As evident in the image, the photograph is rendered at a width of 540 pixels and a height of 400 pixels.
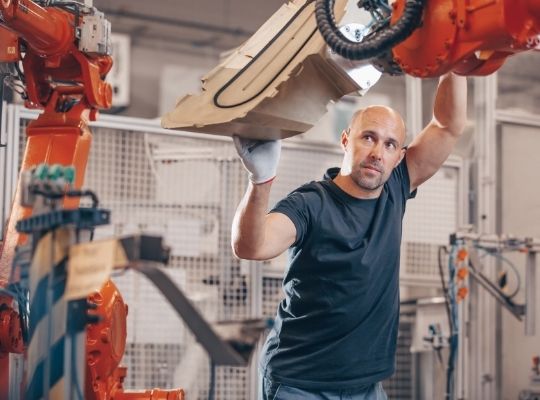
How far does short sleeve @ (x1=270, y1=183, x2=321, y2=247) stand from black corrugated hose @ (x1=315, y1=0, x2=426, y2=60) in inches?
29.3

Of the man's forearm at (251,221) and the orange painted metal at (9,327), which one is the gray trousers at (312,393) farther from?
the orange painted metal at (9,327)

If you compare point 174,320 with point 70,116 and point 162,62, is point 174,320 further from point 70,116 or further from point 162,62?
point 162,62

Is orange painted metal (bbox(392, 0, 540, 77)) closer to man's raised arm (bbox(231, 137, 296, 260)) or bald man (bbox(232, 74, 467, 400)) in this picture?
man's raised arm (bbox(231, 137, 296, 260))

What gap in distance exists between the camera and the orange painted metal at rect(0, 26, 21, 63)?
133 inches

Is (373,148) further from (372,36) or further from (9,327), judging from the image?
(9,327)

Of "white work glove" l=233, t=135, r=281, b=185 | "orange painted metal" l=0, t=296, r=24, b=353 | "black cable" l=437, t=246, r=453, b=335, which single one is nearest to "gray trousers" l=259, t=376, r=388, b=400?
"white work glove" l=233, t=135, r=281, b=185

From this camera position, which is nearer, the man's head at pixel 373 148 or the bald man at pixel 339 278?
the bald man at pixel 339 278

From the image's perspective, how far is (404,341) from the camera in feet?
22.5

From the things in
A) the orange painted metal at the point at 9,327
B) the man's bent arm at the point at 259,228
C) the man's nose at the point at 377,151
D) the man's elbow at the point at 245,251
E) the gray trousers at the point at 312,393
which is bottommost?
the gray trousers at the point at 312,393

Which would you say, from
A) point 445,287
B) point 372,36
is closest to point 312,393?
point 372,36

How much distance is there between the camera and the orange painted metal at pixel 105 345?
328 centimetres

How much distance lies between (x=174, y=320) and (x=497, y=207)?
127 inches

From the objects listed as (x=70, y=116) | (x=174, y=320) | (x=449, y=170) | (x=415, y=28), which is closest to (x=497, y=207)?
(x=449, y=170)

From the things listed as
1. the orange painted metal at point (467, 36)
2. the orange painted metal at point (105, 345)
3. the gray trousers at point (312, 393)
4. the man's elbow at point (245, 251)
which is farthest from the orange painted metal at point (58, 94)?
the orange painted metal at point (467, 36)
